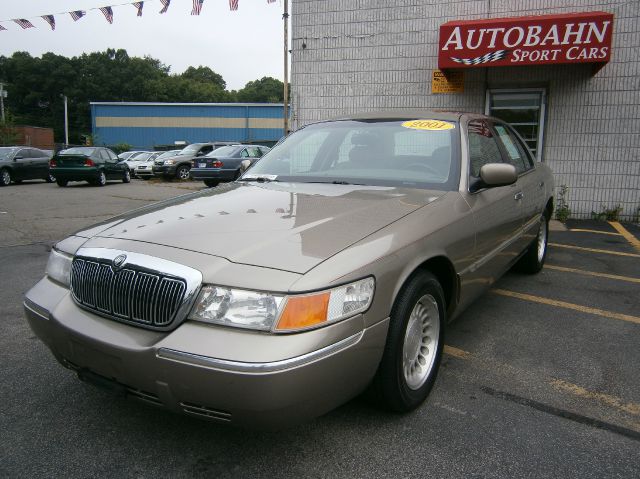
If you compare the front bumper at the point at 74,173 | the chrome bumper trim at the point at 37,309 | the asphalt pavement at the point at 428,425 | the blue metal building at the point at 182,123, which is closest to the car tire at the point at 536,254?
the asphalt pavement at the point at 428,425

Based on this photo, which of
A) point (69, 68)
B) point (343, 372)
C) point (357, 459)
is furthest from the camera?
point (69, 68)

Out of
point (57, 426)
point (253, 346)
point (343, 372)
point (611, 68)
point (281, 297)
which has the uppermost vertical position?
point (611, 68)

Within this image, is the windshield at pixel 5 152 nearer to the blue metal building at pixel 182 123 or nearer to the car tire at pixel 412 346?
the car tire at pixel 412 346

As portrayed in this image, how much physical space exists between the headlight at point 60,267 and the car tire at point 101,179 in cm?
1637

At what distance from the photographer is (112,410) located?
2590 mm

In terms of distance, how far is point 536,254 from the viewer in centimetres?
519

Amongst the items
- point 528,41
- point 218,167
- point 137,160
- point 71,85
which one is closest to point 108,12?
point 218,167

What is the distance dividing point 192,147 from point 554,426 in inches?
871

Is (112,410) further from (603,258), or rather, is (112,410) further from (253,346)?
(603,258)

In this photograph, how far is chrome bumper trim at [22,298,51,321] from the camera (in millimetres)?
2373

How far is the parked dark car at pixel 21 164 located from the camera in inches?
690

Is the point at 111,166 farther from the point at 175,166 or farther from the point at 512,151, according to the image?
the point at 512,151

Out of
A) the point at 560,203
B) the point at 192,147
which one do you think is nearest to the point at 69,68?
the point at 192,147

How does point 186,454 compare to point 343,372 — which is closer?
point 343,372
